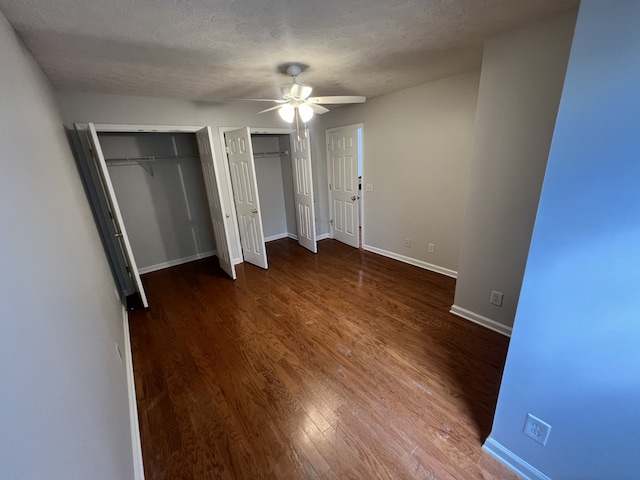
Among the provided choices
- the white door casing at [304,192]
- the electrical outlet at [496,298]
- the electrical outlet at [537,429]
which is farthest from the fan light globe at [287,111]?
the electrical outlet at [537,429]

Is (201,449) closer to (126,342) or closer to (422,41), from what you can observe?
(126,342)

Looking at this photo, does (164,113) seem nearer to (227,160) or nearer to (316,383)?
(227,160)

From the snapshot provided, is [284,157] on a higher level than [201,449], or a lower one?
higher

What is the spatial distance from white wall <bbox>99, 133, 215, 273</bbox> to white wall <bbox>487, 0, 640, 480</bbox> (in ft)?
14.0

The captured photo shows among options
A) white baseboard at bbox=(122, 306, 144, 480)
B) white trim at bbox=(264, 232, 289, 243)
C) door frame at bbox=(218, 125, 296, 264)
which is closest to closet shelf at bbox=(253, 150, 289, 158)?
door frame at bbox=(218, 125, 296, 264)

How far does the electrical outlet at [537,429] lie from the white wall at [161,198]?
4.38 m

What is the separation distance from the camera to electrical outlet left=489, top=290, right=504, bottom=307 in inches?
88.2

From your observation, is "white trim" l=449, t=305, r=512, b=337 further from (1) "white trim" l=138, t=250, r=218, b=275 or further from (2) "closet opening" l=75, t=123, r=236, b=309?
(1) "white trim" l=138, t=250, r=218, b=275

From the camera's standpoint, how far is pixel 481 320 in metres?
2.39

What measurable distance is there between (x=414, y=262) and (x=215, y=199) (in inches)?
116

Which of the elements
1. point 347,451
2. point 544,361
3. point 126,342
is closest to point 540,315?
point 544,361

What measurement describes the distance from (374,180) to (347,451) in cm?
332

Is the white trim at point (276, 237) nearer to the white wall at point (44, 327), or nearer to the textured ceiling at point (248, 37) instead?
the textured ceiling at point (248, 37)

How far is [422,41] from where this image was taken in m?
1.85
